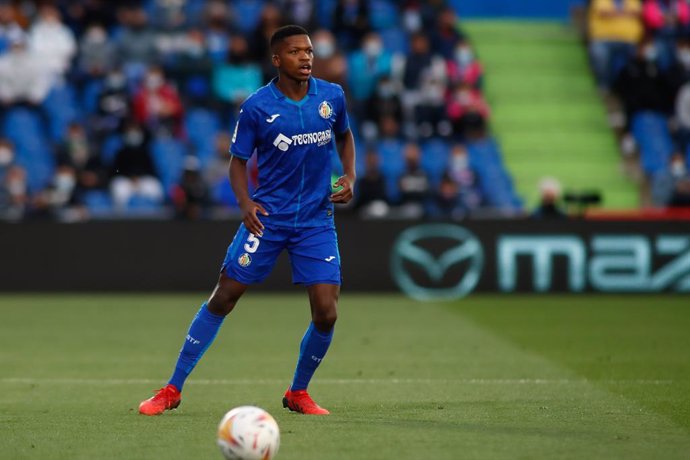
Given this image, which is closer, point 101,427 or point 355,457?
point 355,457

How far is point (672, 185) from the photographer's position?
862 inches

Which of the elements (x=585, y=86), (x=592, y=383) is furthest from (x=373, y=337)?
(x=585, y=86)

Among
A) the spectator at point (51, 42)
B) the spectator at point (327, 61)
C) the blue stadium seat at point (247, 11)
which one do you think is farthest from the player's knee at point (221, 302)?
the blue stadium seat at point (247, 11)

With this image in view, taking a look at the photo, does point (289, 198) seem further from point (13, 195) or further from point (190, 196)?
point (13, 195)

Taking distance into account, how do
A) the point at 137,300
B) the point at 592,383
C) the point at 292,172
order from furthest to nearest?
the point at 137,300 → the point at 592,383 → the point at 292,172

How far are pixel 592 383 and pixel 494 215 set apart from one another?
9.91 meters

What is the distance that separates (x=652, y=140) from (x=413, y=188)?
5558 millimetres

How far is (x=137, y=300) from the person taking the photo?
18.8m

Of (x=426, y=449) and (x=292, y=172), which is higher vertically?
(x=292, y=172)

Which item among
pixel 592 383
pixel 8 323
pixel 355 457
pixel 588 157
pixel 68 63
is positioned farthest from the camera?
pixel 588 157

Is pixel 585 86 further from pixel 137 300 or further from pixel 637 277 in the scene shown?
pixel 137 300

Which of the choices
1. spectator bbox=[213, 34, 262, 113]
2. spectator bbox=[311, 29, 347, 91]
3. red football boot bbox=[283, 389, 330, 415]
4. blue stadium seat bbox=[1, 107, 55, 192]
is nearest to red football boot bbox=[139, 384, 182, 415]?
red football boot bbox=[283, 389, 330, 415]

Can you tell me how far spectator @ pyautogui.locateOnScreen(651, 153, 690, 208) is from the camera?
2116cm

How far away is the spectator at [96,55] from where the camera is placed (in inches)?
890
